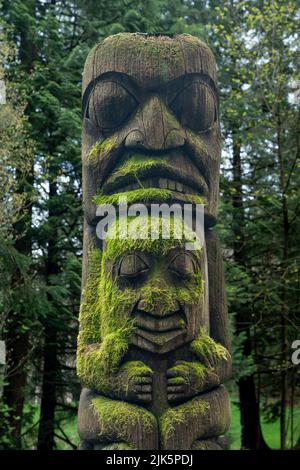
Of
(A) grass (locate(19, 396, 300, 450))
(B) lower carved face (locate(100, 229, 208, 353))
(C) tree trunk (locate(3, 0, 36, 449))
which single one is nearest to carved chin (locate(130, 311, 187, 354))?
(B) lower carved face (locate(100, 229, 208, 353))

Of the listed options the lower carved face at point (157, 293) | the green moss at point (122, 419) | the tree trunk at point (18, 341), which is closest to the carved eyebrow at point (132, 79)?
the lower carved face at point (157, 293)

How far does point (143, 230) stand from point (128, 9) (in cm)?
862

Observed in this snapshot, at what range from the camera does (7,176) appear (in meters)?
9.05

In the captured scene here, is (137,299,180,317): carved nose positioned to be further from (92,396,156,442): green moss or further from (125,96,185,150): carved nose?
(125,96,185,150): carved nose

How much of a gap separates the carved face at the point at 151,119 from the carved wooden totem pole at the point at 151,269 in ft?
0.03

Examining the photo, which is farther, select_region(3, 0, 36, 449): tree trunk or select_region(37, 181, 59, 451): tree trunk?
select_region(37, 181, 59, 451): tree trunk

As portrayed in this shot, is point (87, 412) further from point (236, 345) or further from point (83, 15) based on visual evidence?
point (83, 15)

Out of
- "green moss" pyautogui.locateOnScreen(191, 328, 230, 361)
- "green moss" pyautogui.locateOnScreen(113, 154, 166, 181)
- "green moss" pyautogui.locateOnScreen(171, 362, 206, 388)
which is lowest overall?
"green moss" pyautogui.locateOnScreen(171, 362, 206, 388)

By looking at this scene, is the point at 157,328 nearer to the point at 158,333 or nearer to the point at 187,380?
the point at 158,333

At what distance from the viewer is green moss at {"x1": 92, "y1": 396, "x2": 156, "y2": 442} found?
4633 millimetres

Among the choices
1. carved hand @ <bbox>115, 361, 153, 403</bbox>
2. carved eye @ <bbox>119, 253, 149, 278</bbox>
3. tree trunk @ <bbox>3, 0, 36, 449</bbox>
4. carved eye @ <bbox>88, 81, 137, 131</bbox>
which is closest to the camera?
carved hand @ <bbox>115, 361, 153, 403</bbox>

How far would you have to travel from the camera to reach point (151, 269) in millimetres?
5020

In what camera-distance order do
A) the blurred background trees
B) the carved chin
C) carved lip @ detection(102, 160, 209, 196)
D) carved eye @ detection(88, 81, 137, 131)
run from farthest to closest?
1. the blurred background trees
2. carved eye @ detection(88, 81, 137, 131)
3. carved lip @ detection(102, 160, 209, 196)
4. the carved chin

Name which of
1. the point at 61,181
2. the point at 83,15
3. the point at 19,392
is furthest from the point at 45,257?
the point at 83,15
